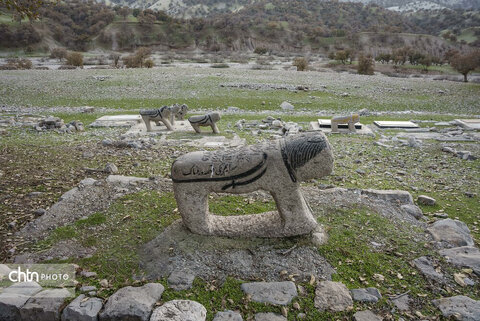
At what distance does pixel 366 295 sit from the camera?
16.1 ft

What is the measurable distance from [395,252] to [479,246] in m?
1.99

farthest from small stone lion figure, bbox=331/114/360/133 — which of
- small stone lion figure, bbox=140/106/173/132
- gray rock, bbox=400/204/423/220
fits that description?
gray rock, bbox=400/204/423/220

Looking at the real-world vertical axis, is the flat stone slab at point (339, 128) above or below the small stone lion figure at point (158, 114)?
below

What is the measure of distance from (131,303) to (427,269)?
4.76 metres

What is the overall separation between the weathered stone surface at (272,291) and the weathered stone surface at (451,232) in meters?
3.43

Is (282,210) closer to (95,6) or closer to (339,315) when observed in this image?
(339,315)

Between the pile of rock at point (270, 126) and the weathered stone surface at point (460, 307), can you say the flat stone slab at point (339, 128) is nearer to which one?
the pile of rock at point (270, 126)

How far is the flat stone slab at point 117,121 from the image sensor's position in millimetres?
16605

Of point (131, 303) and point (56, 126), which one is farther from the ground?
point (131, 303)

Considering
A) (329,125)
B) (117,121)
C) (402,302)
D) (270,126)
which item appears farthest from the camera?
(117,121)

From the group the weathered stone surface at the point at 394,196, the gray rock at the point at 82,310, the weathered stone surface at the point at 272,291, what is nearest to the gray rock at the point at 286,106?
the weathered stone surface at the point at 394,196

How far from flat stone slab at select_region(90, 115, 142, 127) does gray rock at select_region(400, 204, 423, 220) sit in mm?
13251

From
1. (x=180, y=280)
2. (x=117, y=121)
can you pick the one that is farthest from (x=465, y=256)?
(x=117, y=121)

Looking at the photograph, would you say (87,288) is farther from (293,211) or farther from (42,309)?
(293,211)
